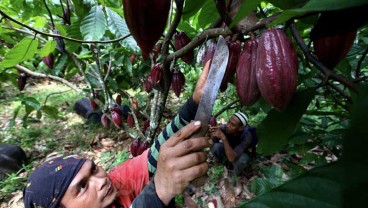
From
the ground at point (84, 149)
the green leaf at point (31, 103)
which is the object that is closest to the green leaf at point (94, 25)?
the ground at point (84, 149)

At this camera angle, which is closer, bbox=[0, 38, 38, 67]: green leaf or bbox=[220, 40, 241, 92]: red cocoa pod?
bbox=[220, 40, 241, 92]: red cocoa pod

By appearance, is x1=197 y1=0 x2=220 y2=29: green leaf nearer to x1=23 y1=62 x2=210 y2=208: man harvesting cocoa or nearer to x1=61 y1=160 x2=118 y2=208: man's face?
x1=23 y1=62 x2=210 y2=208: man harvesting cocoa

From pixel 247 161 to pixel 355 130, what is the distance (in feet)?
8.71

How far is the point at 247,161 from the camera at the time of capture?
2713 mm

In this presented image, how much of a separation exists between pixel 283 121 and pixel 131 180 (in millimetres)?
1156

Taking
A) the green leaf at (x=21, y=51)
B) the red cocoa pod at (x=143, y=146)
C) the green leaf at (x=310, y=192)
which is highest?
the green leaf at (x=21, y=51)

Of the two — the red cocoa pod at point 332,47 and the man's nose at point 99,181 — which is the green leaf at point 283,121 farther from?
the man's nose at point 99,181

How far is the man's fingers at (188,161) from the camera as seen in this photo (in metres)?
0.78

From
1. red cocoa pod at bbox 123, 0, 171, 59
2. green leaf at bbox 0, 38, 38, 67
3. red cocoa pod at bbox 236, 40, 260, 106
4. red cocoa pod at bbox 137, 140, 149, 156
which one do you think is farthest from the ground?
red cocoa pod at bbox 123, 0, 171, 59

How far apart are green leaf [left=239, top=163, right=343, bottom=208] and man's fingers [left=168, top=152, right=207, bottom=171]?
0.50 m

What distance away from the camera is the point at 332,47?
429 millimetres

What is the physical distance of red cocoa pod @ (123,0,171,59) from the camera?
353mm

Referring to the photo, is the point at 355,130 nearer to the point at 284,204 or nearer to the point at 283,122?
the point at 284,204

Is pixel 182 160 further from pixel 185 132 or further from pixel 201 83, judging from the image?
pixel 201 83
